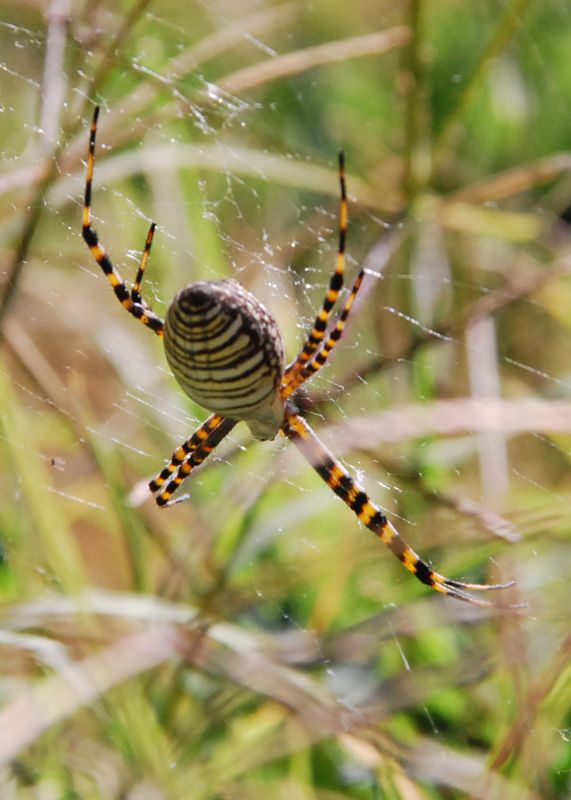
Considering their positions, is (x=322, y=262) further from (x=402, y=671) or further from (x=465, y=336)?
(x=402, y=671)

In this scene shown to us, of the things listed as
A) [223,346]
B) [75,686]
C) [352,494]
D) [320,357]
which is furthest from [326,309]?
[75,686]

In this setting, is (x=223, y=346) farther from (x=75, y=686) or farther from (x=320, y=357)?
(x=75, y=686)

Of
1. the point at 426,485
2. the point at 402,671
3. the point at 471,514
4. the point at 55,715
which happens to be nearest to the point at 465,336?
the point at 426,485

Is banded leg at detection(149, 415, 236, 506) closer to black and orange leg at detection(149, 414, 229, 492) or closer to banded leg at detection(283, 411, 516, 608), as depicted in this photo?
black and orange leg at detection(149, 414, 229, 492)

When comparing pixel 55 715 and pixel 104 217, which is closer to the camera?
pixel 55 715

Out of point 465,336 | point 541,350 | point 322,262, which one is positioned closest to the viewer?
point 465,336

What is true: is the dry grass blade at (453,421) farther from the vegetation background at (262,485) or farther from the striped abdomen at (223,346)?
the striped abdomen at (223,346)

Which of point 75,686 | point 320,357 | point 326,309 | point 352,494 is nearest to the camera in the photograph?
point 75,686
